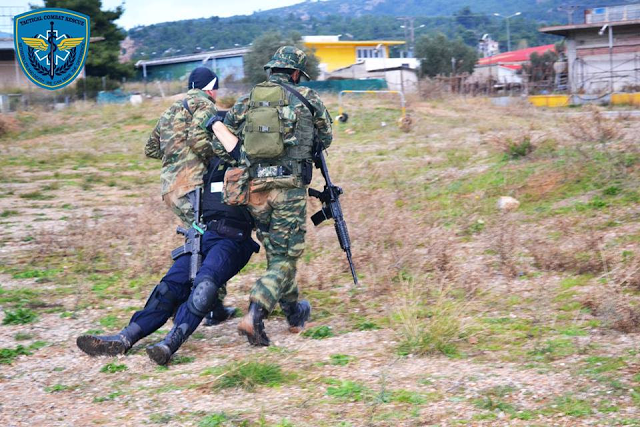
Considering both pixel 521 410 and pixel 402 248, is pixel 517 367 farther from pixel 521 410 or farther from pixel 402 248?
pixel 402 248

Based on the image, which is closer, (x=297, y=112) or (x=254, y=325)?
(x=254, y=325)

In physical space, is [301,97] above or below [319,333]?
above

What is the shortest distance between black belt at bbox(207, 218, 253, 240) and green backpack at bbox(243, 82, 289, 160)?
1.53ft

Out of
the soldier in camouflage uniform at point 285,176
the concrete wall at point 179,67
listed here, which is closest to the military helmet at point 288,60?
the soldier in camouflage uniform at point 285,176

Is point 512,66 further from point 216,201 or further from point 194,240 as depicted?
point 194,240

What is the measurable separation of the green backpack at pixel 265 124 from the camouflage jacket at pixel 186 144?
0.44 m

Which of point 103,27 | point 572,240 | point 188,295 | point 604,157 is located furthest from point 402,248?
point 103,27

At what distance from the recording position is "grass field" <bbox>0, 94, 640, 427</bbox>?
3896 millimetres

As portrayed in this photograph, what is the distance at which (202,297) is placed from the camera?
15.4 feet

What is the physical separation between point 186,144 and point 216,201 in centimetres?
55

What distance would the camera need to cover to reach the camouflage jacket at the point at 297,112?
4.98m

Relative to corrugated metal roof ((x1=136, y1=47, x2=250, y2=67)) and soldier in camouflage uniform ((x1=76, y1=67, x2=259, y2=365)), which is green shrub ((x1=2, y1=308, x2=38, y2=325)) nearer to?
soldier in camouflage uniform ((x1=76, y1=67, x2=259, y2=365))

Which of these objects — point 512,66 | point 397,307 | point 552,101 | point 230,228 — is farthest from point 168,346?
point 512,66

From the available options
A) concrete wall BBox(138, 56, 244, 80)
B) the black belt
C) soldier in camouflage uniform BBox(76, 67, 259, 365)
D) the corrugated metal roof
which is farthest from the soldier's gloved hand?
the corrugated metal roof
